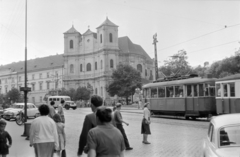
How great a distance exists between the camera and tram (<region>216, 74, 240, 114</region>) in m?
20.6

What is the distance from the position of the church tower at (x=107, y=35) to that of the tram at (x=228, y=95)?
6494cm

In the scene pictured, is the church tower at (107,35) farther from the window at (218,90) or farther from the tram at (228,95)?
the tram at (228,95)

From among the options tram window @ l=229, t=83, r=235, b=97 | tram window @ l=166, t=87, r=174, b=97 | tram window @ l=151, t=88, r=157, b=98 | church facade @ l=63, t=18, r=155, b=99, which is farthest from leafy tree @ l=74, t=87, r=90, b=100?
tram window @ l=229, t=83, r=235, b=97

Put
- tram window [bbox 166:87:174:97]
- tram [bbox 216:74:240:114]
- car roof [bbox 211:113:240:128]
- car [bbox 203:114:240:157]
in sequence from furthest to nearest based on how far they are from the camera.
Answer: tram window [bbox 166:87:174:97] → tram [bbox 216:74:240:114] → car roof [bbox 211:113:240:128] → car [bbox 203:114:240:157]

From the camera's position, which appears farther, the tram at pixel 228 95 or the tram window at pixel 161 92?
A: the tram window at pixel 161 92

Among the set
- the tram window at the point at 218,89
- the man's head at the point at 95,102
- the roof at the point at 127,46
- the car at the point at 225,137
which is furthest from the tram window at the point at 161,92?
the roof at the point at 127,46

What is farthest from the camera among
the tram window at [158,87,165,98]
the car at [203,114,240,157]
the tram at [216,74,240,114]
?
the tram window at [158,87,165,98]

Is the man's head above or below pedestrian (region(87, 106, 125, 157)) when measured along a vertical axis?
above

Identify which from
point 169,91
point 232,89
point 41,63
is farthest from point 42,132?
point 41,63

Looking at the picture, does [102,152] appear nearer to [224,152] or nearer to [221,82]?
[224,152]

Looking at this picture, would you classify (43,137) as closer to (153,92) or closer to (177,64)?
(153,92)

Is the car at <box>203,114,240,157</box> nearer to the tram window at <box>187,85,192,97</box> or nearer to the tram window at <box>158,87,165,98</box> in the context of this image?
the tram window at <box>187,85,192,97</box>

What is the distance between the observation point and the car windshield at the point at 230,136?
545 cm

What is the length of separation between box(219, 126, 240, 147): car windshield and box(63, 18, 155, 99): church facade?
8022 centimetres
